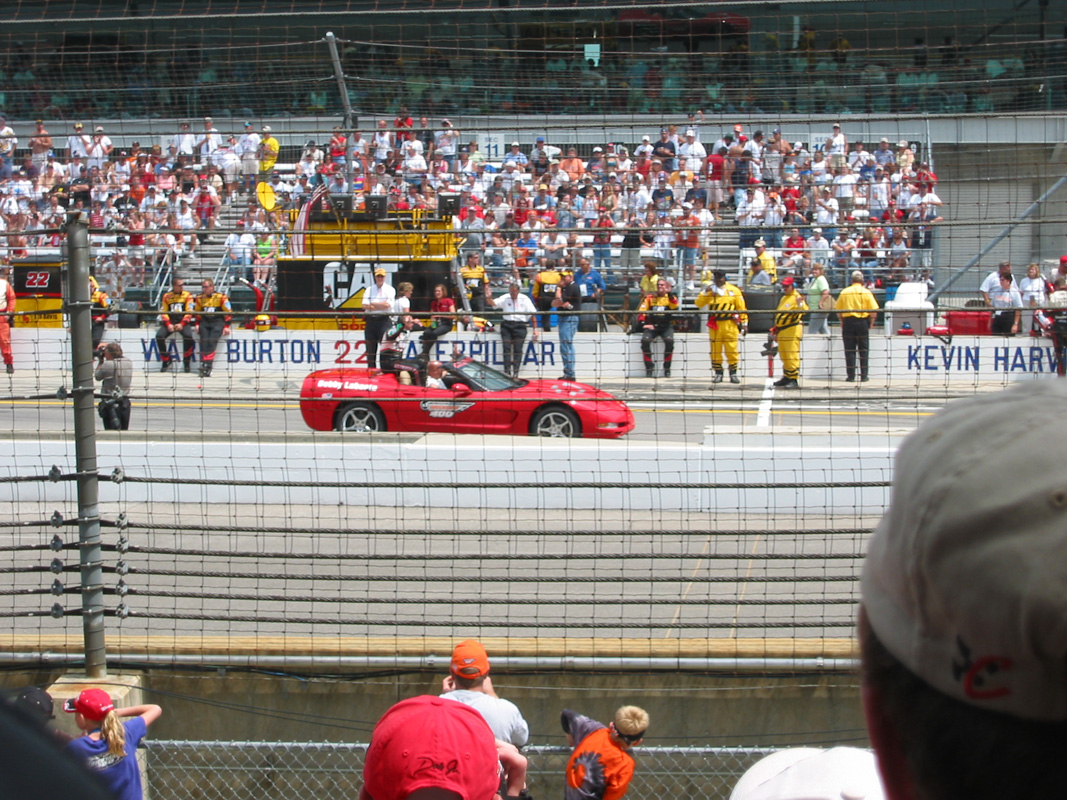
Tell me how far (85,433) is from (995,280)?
8299 mm

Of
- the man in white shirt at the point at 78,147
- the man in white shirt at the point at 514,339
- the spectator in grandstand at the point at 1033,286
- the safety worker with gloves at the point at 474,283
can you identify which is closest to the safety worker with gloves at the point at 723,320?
the man in white shirt at the point at 514,339

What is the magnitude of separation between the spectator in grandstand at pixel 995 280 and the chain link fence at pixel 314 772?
19.7 ft

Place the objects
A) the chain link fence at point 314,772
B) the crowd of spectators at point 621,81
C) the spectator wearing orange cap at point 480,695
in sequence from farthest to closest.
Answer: the crowd of spectators at point 621,81, the chain link fence at point 314,772, the spectator wearing orange cap at point 480,695

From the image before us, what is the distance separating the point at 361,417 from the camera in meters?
11.9

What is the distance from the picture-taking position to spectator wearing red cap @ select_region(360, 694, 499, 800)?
252 cm

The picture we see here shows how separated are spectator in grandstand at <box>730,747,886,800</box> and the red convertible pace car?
7.21 metres

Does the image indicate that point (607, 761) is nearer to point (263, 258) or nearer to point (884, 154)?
point (884, 154)

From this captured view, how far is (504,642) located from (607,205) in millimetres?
7006

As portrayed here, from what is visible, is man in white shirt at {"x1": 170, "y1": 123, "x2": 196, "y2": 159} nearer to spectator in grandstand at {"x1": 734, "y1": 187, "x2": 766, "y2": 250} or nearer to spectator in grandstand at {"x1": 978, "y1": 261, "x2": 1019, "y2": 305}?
spectator in grandstand at {"x1": 734, "y1": 187, "x2": 766, "y2": 250}

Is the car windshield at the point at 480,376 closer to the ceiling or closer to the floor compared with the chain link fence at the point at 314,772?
closer to the ceiling

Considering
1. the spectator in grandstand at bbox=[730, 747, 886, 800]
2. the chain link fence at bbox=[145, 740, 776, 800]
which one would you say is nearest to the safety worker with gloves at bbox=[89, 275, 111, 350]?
the chain link fence at bbox=[145, 740, 776, 800]

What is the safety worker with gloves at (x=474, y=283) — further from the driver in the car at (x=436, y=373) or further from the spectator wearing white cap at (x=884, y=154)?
the spectator wearing white cap at (x=884, y=154)

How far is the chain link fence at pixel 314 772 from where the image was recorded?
14.9 feet

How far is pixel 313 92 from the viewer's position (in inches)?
510
